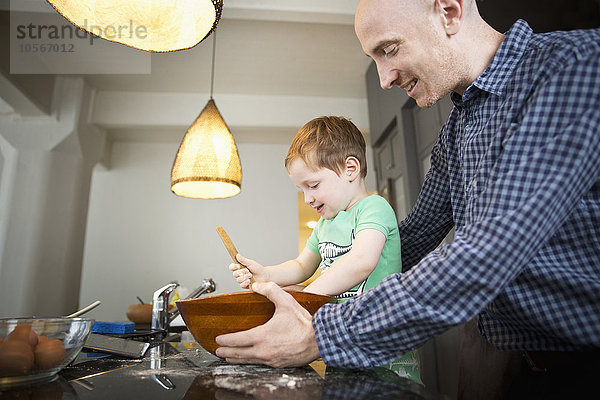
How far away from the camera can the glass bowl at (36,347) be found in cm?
50

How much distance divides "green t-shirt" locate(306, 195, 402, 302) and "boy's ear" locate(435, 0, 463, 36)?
1.39 ft

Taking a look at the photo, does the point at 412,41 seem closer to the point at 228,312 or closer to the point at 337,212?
the point at 337,212

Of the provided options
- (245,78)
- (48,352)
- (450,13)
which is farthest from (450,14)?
(245,78)

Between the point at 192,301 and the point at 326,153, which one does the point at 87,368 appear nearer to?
the point at 192,301

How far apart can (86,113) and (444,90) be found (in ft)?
Answer: 13.8

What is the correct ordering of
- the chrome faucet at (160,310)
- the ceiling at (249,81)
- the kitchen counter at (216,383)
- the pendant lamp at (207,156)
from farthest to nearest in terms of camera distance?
the ceiling at (249,81)
the pendant lamp at (207,156)
the chrome faucet at (160,310)
the kitchen counter at (216,383)

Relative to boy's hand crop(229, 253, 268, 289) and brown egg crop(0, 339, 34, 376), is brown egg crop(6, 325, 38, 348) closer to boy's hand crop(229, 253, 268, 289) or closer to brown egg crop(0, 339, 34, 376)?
brown egg crop(0, 339, 34, 376)

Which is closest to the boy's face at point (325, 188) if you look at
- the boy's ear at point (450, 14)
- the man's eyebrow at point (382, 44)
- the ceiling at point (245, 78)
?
the man's eyebrow at point (382, 44)

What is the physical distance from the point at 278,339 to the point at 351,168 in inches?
23.8

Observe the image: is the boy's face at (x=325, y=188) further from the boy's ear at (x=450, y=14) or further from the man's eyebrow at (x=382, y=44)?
the boy's ear at (x=450, y=14)

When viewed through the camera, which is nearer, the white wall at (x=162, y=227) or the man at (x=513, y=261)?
the man at (x=513, y=261)

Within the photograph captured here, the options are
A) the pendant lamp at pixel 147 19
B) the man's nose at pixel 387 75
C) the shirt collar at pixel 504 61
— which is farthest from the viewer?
the pendant lamp at pixel 147 19

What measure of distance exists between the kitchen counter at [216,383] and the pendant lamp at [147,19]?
95 cm

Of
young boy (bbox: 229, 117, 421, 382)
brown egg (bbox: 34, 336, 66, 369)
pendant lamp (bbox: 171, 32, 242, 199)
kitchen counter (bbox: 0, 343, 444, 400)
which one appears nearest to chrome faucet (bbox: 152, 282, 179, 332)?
pendant lamp (bbox: 171, 32, 242, 199)
